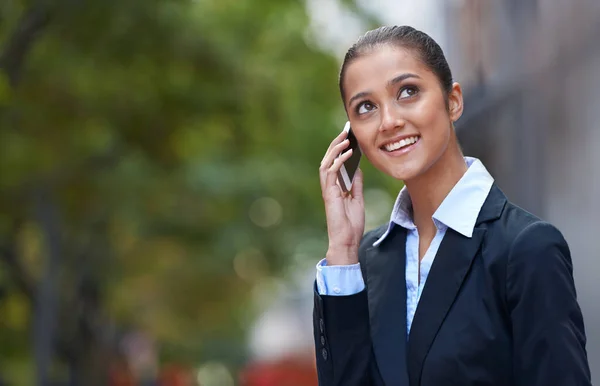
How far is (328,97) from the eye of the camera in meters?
17.6

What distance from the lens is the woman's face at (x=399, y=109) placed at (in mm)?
2297

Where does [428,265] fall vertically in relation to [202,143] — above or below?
below

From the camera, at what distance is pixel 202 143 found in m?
16.9

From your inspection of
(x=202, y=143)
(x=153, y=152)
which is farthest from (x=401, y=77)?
(x=202, y=143)

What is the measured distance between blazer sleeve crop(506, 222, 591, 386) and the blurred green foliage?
6140 millimetres

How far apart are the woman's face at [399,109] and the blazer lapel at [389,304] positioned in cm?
19

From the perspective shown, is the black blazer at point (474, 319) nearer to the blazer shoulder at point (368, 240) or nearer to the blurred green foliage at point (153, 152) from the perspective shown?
the blazer shoulder at point (368, 240)

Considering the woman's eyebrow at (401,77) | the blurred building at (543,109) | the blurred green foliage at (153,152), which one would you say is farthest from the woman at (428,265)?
the blurred green foliage at (153,152)

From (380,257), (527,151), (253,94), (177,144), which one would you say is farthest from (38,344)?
(380,257)

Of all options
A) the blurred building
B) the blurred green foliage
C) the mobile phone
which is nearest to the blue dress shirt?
the mobile phone

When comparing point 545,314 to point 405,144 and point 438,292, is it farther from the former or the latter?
point 405,144

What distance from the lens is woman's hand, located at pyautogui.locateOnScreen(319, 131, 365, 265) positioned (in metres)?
2.37

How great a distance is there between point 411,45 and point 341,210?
1.37ft

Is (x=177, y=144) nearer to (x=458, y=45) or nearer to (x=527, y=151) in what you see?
(x=458, y=45)
